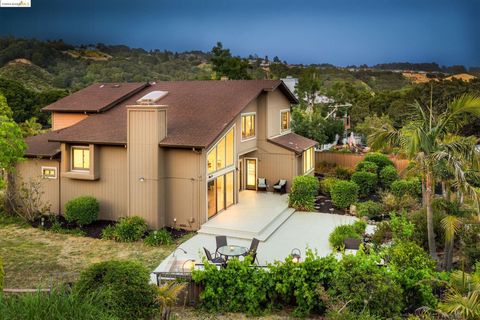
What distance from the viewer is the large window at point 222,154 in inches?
614

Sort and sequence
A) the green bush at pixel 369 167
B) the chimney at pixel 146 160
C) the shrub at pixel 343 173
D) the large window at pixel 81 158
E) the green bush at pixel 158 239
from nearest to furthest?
1. the green bush at pixel 158 239
2. the chimney at pixel 146 160
3. the large window at pixel 81 158
4. the green bush at pixel 369 167
5. the shrub at pixel 343 173

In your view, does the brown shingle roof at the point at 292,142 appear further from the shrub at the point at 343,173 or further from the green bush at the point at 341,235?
the green bush at the point at 341,235

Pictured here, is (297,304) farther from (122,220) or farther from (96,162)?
(96,162)

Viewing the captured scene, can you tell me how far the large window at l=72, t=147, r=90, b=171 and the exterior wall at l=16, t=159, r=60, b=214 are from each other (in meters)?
0.84

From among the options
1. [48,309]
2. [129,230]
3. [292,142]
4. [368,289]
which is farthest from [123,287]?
[292,142]

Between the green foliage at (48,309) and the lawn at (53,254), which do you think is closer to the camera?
the green foliage at (48,309)

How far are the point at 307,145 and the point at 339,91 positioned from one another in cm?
2879

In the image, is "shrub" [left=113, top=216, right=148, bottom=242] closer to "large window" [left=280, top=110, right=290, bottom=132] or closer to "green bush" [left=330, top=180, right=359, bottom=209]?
"green bush" [left=330, top=180, right=359, bottom=209]

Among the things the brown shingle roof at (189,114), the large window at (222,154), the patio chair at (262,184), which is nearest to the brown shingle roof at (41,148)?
the brown shingle roof at (189,114)

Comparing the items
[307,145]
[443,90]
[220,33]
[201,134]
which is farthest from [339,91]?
[220,33]

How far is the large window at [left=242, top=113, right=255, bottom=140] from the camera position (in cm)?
1885

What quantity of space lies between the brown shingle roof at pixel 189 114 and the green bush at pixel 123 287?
22.4 feet

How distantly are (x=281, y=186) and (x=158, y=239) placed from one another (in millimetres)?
8051

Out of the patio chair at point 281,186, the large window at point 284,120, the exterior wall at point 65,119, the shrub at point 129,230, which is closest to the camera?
the shrub at point 129,230
